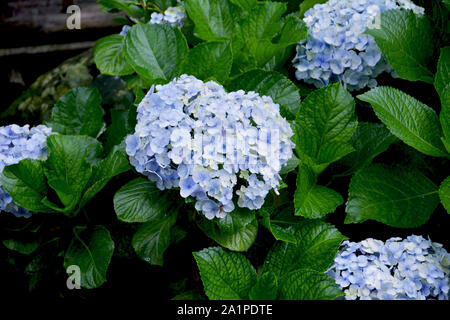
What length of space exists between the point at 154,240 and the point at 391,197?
771 mm

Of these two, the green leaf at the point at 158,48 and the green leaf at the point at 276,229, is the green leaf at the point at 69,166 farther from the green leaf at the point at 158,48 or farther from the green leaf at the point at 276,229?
the green leaf at the point at 276,229

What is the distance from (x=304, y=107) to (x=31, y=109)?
156cm

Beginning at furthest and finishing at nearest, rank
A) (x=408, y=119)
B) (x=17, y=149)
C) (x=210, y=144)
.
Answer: (x=17, y=149) → (x=408, y=119) → (x=210, y=144)

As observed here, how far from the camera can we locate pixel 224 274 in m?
1.39

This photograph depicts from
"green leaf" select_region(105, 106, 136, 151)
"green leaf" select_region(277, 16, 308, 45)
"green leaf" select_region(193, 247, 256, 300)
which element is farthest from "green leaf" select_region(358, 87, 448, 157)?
"green leaf" select_region(105, 106, 136, 151)

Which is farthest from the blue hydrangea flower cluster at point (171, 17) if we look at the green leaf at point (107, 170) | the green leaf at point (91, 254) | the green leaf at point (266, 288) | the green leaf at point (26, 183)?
the green leaf at point (266, 288)

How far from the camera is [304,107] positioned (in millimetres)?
1599

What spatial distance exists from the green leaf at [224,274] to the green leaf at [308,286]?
0.11 m

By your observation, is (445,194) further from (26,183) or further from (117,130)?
(26,183)

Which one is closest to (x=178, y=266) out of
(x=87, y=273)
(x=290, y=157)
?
(x=87, y=273)

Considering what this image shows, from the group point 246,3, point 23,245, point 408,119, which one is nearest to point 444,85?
point 408,119

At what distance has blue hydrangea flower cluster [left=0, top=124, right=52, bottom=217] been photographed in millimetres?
1564

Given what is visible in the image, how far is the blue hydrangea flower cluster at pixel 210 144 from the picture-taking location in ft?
4.21

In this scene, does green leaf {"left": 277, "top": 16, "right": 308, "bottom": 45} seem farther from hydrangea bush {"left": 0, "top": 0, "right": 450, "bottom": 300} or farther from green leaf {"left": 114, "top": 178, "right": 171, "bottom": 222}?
green leaf {"left": 114, "top": 178, "right": 171, "bottom": 222}
